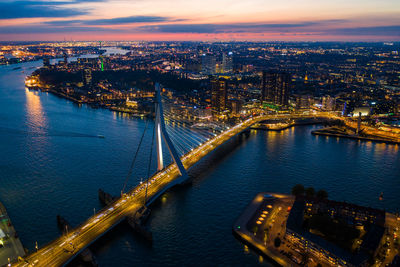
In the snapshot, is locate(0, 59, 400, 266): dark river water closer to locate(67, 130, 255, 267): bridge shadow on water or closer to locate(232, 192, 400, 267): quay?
locate(67, 130, 255, 267): bridge shadow on water

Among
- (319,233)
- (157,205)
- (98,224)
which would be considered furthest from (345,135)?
(98,224)

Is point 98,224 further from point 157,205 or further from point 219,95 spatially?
point 219,95

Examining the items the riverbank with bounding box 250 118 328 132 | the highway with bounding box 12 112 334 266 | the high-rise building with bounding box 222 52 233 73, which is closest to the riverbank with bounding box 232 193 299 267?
the highway with bounding box 12 112 334 266

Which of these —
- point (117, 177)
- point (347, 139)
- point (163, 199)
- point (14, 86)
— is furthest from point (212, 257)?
point (14, 86)

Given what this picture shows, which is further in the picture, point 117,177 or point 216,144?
point 216,144

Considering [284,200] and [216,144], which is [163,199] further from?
[216,144]

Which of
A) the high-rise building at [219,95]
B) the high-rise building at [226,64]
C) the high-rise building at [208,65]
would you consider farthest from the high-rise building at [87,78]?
the high-rise building at [226,64]
